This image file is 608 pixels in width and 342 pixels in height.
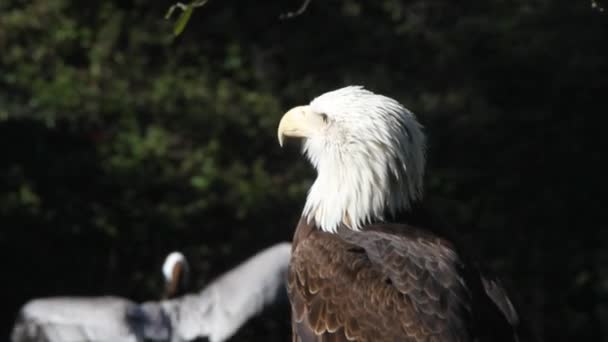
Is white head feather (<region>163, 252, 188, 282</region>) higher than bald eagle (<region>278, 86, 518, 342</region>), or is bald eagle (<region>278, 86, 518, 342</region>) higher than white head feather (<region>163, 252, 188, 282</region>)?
bald eagle (<region>278, 86, 518, 342</region>)

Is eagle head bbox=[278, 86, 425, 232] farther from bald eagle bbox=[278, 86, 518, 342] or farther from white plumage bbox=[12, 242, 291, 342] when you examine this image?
white plumage bbox=[12, 242, 291, 342]

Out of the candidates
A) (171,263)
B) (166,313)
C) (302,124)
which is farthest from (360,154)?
(171,263)

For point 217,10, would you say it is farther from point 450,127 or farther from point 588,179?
point 588,179

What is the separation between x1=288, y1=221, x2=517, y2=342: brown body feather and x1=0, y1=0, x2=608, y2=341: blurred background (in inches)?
138

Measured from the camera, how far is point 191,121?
1121 centimetres

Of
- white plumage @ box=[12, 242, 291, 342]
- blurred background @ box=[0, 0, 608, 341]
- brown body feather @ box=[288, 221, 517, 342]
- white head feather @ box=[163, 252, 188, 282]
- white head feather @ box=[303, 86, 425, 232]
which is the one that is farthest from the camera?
blurred background @ box=[0, 0, 608, 341]

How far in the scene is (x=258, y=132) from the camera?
11.3 m

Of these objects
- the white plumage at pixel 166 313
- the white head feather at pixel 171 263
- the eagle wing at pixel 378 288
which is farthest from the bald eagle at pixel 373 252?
the white head feather at pixel 171 263

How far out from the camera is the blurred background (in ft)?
32.6

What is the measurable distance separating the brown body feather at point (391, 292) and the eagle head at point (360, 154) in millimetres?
103

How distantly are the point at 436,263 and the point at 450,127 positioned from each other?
7.08 meters

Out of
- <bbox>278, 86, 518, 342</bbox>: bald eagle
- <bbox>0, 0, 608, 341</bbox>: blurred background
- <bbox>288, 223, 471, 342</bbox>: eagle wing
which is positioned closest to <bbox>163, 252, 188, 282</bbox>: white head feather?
<bbox>0, 0, 608, 341</bbox>: blurred background

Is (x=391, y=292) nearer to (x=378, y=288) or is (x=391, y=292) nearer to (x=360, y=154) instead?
(x=378, y=288)

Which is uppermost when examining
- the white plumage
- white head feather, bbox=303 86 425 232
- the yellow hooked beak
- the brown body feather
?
the yellow hooked beak
